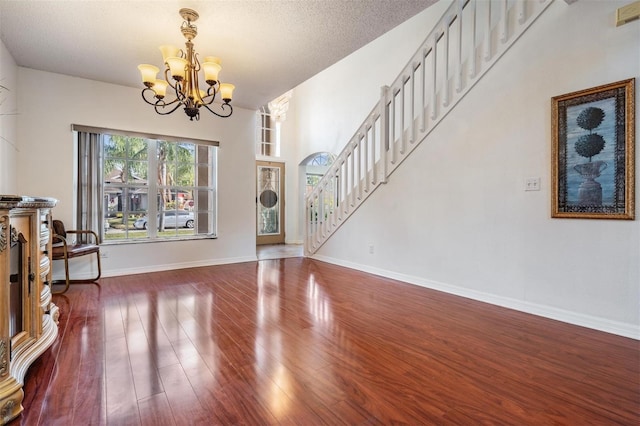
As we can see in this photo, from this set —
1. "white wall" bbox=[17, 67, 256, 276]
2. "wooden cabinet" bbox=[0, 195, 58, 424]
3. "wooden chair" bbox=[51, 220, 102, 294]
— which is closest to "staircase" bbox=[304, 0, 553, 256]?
"white wall" bbox=[17, 67, 256, 276]

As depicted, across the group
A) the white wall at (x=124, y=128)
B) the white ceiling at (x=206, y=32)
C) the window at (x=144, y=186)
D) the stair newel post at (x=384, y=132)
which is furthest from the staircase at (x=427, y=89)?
the window at (x=144, y=186)

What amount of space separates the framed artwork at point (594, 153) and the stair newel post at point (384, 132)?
6.50 ft

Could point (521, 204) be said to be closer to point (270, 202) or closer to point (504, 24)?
point (504, 24)

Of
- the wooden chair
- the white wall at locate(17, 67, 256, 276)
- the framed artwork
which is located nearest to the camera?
the framed artwork

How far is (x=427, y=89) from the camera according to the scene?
15.4 ft

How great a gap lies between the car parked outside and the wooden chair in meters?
0.64

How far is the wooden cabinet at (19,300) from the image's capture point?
4.80 feet

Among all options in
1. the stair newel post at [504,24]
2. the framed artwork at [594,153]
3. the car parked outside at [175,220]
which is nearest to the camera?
the framed artwork at [594,153]

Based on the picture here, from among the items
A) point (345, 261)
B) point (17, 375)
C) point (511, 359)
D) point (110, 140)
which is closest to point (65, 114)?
point (110, 140)

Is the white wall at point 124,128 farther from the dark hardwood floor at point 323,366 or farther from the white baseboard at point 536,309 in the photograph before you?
the white baseboard at point 536,309

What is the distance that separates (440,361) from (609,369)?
1025mm

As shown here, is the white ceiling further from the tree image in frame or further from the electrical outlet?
the electrical outlet

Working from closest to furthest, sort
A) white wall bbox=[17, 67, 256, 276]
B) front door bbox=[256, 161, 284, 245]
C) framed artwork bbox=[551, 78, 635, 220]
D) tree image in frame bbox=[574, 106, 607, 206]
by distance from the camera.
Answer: framed artwork bbox=[551, 78, 635, 220], tree image in frame bbox=[574, 106, 607, 206], white wall bbox=[17, 67, 256, 276], front door bbox=[256, 161, 284, 245]

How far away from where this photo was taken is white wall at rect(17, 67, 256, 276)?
12.8 feet
